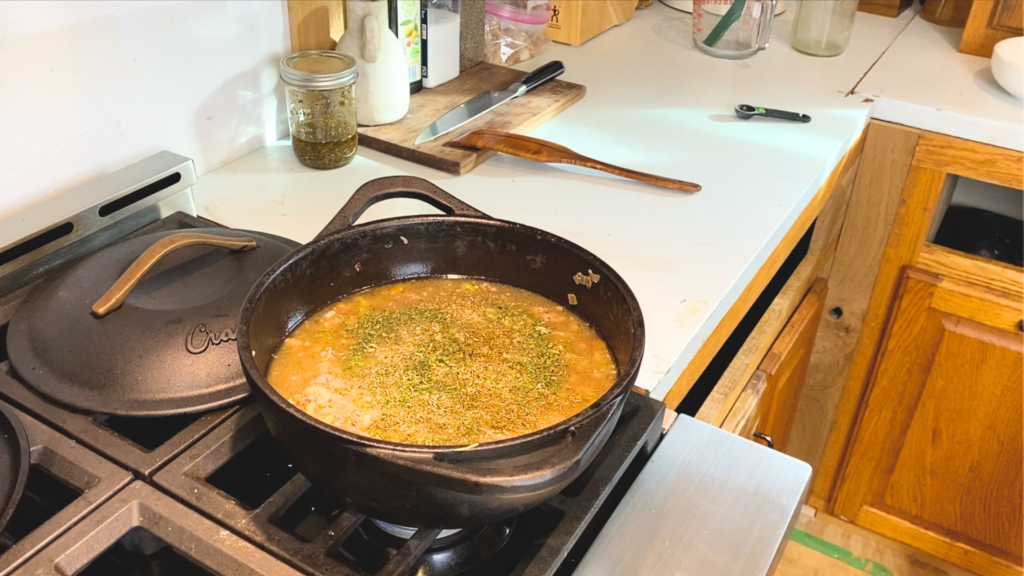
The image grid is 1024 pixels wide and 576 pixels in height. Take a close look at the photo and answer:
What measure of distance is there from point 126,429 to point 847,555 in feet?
5.19

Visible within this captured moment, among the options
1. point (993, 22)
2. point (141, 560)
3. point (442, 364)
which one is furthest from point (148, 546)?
point (993, 22)

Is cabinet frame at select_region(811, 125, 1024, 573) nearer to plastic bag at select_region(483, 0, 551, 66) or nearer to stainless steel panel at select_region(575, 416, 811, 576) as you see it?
plastic bag at select_region(483, 0, 551, 66)

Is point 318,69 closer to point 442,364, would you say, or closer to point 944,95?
point 442,364

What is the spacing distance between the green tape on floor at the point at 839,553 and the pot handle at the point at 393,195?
1.35 m

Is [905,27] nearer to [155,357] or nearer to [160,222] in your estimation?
[160,222]

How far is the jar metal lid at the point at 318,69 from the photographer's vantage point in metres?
1.04

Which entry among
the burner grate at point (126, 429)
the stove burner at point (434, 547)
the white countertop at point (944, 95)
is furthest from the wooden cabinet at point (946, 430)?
the burner grate at point (126, 429)

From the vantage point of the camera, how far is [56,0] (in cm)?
85

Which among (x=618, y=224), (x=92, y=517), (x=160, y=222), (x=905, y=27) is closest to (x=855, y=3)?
(x=905, y=27)

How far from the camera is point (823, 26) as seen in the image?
153cm

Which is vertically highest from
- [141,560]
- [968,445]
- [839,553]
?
[141,560]

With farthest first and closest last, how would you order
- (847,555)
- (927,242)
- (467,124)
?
(847,555)
(927,242)
(467,124)

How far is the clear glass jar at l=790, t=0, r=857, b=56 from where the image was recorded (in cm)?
151

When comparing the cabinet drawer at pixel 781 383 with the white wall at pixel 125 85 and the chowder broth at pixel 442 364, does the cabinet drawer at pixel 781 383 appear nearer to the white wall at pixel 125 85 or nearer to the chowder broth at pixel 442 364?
the chowder broth at pixel 442 364
